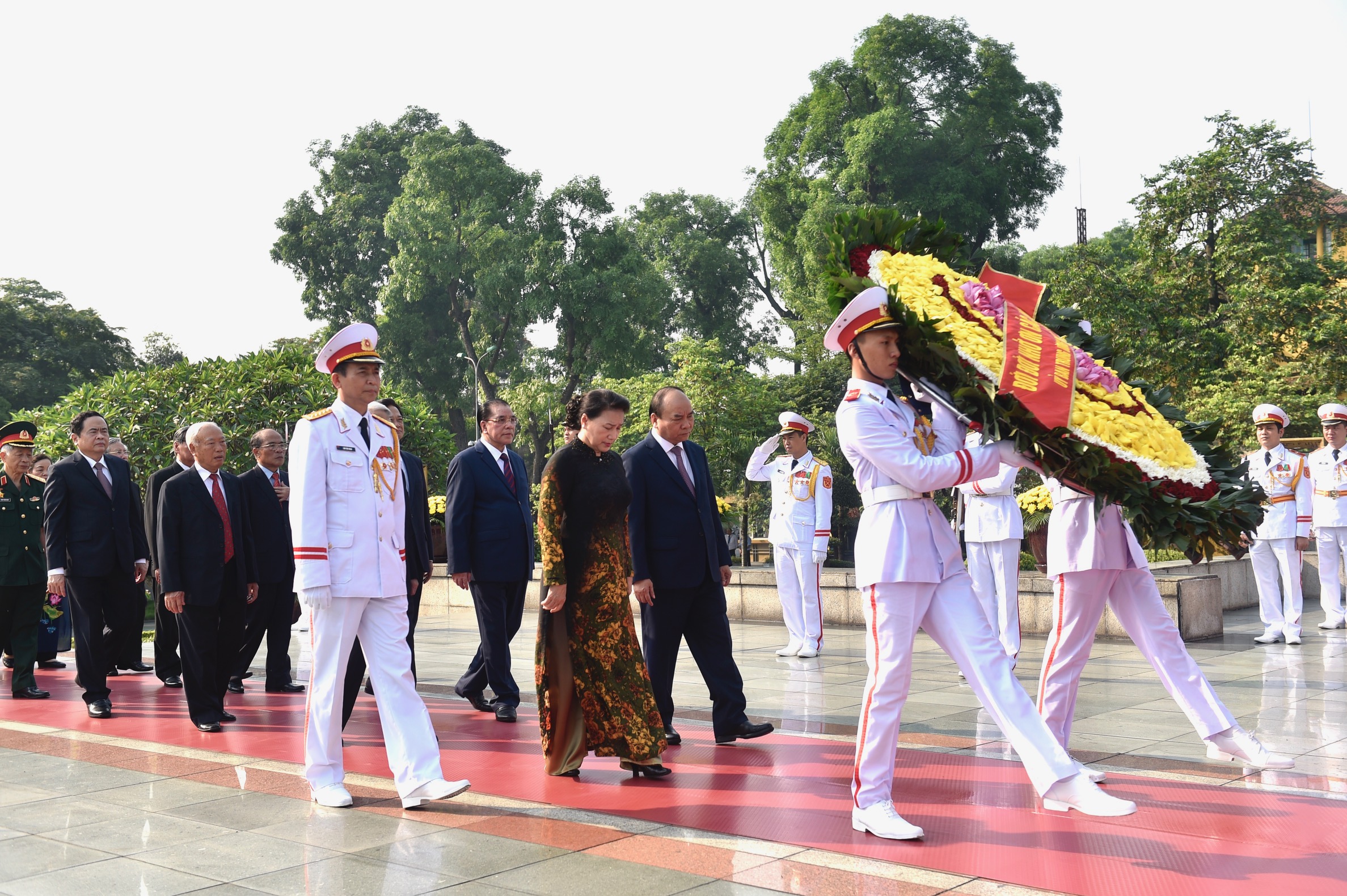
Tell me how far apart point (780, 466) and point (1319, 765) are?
19.9 ft

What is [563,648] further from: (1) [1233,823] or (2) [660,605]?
(1) [1233,823]

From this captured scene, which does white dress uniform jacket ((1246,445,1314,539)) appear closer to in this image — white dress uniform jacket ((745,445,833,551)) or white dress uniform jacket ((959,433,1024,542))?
white dress uniform jacket ((959,433,1024,542))

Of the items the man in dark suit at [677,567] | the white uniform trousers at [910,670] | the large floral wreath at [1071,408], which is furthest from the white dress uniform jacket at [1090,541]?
the man in dark suit at [677,567]

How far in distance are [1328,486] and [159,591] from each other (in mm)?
10261

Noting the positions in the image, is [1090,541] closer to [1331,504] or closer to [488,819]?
[488,819]

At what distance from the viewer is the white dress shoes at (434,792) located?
5203mm

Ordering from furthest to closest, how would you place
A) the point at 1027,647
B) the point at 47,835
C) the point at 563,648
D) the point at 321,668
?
the point at 1027,647
the point at 563,648
the point at 321,668
the point at 47,835

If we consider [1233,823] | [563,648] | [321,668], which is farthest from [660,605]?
A: [1233,823]

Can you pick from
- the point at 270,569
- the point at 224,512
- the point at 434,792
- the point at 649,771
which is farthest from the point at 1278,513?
the point at 224,512

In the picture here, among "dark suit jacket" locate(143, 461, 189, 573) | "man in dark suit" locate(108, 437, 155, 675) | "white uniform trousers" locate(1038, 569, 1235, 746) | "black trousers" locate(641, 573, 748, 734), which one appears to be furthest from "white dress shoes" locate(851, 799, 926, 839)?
"man in dark suit" locate(108, 437, 155, 675)

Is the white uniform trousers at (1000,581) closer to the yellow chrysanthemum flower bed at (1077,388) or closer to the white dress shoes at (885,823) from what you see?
the yellow chrysanthemum flower bed at (1077,388)

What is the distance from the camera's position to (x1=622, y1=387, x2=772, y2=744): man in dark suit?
656 cm

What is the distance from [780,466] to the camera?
11328 mm

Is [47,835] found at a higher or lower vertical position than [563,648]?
lower
